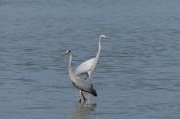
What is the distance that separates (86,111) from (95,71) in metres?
5.69

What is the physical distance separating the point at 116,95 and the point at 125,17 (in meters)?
30.7

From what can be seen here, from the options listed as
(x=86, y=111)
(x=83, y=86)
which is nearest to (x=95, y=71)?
(x=83, y=86)

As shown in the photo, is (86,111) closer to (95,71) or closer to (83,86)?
(83,86)

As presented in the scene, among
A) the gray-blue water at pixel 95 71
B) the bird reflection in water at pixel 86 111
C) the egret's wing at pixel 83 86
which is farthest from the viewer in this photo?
the egret's wing at pixel 83 86

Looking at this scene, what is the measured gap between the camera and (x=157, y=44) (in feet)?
80.3

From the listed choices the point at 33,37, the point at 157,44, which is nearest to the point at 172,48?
the point at 157,44

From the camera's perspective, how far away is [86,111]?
10.9m

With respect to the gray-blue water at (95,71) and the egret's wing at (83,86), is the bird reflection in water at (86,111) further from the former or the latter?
the egret's wing at (83,86)

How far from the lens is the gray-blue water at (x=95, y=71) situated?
1084 cm

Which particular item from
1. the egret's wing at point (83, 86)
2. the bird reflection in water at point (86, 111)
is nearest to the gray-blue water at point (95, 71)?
the bird reflection in water at point (86, 111)

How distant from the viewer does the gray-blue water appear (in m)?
10.8

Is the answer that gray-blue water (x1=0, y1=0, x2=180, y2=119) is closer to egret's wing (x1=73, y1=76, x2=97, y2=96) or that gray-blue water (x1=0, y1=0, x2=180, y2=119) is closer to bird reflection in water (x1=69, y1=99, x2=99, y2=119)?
bird reflection in water (x1=69, y1=99, x2=99, y2=119)

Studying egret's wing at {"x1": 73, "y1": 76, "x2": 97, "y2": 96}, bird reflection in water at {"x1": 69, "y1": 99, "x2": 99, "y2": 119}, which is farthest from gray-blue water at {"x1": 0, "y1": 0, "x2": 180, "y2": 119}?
egret's wing at {"x1": 73, "y1": 76, "x2": 97, "y2": 96}

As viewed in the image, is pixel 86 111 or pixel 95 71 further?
pixel 95 71
